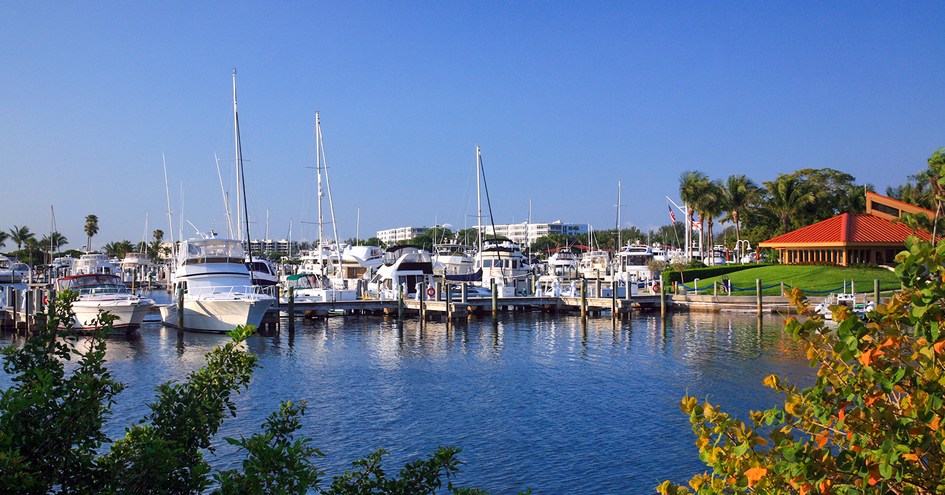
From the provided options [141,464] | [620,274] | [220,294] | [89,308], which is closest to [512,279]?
[620,274]

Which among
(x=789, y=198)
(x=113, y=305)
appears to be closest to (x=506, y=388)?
(x=113, y=305)

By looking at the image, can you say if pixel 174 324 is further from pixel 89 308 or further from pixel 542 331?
pixel 542 331

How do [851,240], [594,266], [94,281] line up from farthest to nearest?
[594,266] < [851,240] < [94,281]

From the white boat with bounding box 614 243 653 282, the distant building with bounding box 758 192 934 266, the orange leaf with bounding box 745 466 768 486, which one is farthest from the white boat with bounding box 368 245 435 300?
the orange leaf with bounding box 745 466 768 486

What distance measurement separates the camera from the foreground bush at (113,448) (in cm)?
605

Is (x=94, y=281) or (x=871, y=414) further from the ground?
(x=94, y=281)

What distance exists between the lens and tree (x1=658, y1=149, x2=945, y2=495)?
4578 millimetres

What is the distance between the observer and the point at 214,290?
46.6 m

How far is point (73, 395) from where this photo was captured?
641cm

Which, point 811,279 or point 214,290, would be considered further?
point 811,279

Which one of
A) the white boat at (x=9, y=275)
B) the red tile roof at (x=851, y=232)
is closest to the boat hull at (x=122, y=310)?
the white boat at (x=9, y=275)

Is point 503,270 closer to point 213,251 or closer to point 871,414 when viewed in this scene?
point 213,251

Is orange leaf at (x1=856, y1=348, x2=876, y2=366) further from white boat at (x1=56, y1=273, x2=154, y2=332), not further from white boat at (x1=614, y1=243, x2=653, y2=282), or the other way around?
white boat at (x1=614, y1=243, x2=653, y2=282)

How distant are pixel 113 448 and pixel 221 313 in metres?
39.3
